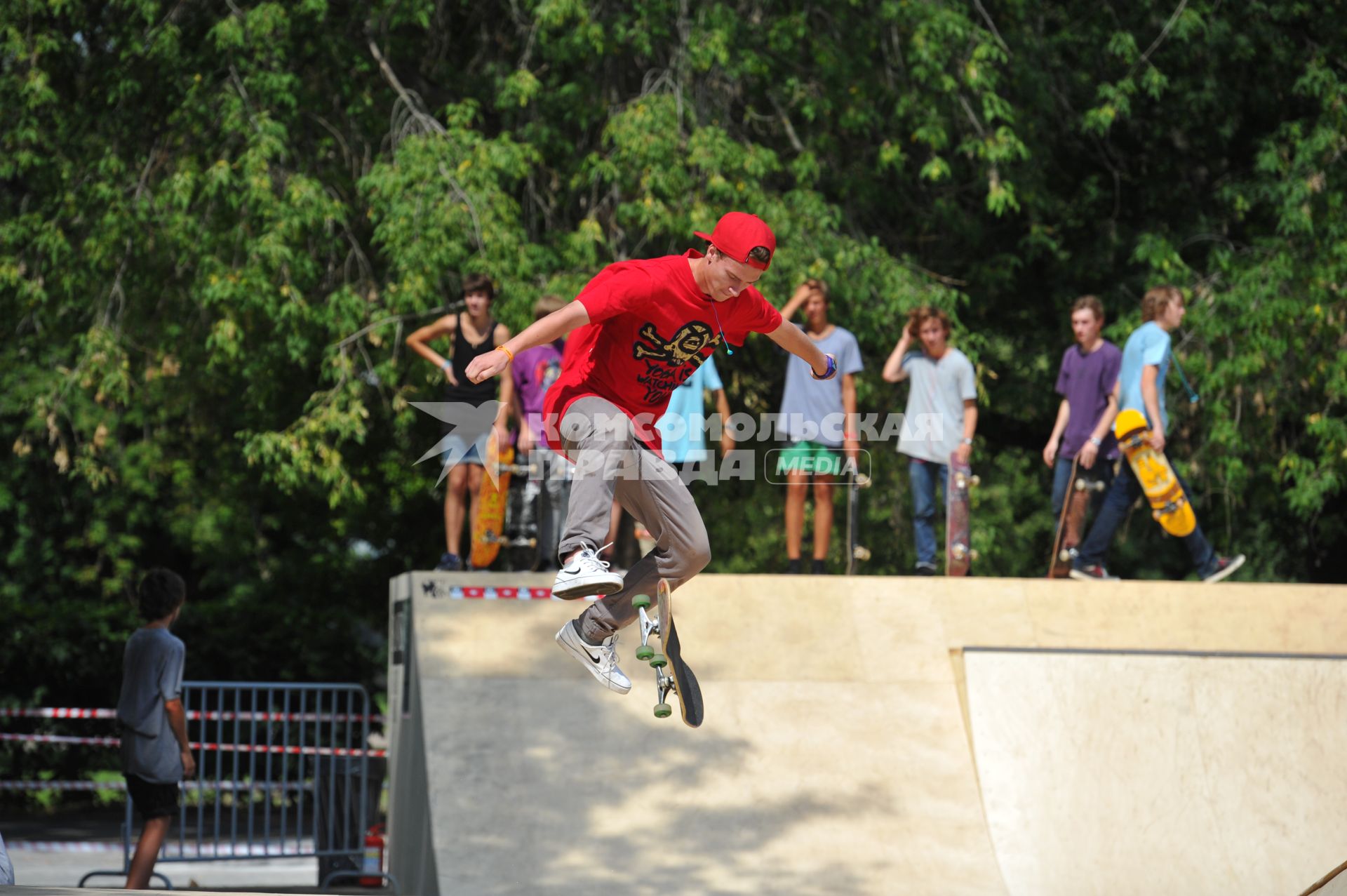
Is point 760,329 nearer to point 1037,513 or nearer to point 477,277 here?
point 477,277

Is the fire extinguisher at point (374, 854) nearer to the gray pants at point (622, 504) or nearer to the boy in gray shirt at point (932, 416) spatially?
the boy in gray shirt at point (932, 416)

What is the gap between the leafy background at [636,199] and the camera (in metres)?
10.8

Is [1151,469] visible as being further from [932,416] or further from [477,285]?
[477,285]

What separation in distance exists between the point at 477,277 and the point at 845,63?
4.92 m

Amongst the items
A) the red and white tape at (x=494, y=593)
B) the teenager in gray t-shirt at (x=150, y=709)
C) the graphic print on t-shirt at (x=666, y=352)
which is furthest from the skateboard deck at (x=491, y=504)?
the graphic print on t-shirt at (x=666, y=352)

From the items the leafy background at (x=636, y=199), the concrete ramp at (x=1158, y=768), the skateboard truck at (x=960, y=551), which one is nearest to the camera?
the concrete ramp at (x=1158, y=768)

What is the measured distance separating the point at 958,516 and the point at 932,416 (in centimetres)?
70

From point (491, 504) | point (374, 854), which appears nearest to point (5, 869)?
→ point (491, 504)

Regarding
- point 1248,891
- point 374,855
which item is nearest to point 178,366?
point 374,855

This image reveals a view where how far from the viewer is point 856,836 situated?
7.06 meters

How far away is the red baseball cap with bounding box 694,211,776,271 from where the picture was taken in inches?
197

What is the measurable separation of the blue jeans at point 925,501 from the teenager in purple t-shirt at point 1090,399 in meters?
0.81

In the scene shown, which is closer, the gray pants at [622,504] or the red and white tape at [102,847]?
the gray pants at [622,504]

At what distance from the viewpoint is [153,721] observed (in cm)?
693
